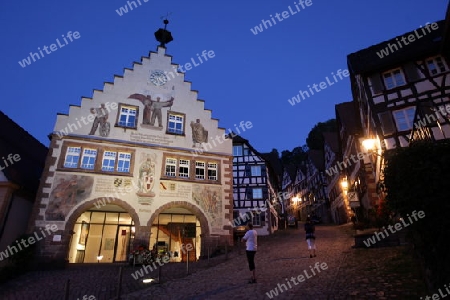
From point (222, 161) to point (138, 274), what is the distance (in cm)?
1008

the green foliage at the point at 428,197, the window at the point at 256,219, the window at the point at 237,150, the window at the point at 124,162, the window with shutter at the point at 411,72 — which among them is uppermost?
the window at the point at 237,150

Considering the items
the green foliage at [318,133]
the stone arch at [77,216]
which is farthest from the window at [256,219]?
the green foliage at [318,133]

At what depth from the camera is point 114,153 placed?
1781 cm

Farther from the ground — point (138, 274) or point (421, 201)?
point (421, 201)

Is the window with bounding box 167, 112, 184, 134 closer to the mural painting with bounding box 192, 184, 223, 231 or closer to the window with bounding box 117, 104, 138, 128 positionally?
the window with bounding box 117, 104, 138, 128

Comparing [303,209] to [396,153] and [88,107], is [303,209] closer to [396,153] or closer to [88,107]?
[88,107]

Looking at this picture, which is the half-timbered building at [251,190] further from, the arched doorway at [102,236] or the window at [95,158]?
the window at [95,158]

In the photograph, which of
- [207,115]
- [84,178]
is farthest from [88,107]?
[207,115]

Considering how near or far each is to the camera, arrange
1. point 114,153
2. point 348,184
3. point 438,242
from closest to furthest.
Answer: point 438,242 < point 114,153 < point 348,184

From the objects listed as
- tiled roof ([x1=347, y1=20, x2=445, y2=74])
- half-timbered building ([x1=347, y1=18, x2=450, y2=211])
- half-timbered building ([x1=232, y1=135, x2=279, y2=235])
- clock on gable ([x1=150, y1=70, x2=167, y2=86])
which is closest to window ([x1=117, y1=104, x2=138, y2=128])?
clock on gable ([x1=150, y1=70, x2=167, y2=86])

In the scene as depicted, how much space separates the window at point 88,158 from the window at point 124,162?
1.48m

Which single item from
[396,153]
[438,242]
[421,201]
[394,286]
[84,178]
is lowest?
[394,286]

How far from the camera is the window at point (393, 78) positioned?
16984 mm

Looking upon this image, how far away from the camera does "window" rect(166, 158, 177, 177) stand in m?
18.5
